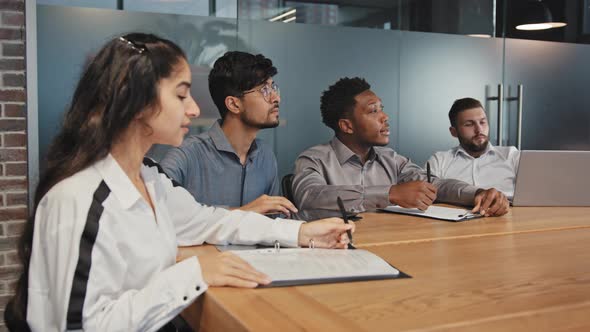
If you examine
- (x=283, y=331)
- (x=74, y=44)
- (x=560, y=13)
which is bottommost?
(x=283, y=331)

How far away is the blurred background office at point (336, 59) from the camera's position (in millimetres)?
3172

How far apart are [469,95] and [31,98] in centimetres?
338

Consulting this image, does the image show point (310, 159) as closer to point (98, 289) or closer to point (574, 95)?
point (98, 289)

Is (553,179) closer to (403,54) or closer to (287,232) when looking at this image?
(287,232)

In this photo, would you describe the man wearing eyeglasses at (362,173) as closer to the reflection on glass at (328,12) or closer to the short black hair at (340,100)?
the short black hair at (340,100)

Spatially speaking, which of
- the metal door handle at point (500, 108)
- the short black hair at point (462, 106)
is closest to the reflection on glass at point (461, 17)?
the metal door handle at point (500, 108)

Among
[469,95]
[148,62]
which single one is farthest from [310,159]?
[469,95]

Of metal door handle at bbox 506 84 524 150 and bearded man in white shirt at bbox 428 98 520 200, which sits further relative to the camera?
metal door handle at bbox 506 84 524 150

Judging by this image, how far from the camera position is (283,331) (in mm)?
976

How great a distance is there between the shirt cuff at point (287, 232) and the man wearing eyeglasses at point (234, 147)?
3.14 feet

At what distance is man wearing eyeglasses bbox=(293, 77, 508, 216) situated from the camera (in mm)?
2358

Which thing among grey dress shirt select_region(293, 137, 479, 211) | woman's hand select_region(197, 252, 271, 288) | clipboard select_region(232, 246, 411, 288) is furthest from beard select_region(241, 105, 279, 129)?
woman's hand select_region(197, 252, 271, 288)

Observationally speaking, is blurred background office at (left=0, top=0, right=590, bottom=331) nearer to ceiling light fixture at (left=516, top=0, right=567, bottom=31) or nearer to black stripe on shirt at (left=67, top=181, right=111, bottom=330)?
ceiling light fixture at (left=516, top=0, right=567, bottom=31)

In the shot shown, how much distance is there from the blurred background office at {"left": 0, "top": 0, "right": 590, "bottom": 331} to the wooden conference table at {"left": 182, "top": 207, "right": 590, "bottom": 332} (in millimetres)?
2028
